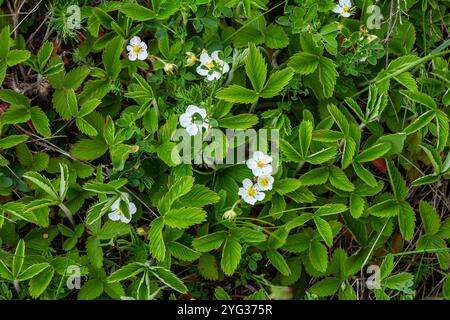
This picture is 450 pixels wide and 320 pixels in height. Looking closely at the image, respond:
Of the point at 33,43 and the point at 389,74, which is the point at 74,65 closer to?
the point at 33,43

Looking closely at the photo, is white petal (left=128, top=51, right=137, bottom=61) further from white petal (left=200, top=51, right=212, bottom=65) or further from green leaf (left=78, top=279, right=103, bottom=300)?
green leaf (left=78, top=279, right=103, bottom=300)

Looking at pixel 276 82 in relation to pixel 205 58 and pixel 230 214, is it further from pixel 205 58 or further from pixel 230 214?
pixel 230 214

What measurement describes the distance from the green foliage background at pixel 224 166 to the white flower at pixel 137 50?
5 centimetres

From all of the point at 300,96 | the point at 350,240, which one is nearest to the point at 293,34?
the point at 300,96

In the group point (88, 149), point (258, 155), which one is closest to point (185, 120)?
point (258, 155)

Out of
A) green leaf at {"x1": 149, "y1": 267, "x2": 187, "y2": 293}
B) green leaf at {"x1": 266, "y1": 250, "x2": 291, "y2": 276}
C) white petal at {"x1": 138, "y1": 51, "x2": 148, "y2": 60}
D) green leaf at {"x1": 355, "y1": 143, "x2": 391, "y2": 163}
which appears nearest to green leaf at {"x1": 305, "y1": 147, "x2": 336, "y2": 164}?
green leaf at {"x1": 355, "y1": 143, "x2": 391, "y2": 163}

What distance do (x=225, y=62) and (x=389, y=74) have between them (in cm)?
63

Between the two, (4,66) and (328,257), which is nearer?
(4,66)

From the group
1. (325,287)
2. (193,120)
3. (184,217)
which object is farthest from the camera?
(325,287)

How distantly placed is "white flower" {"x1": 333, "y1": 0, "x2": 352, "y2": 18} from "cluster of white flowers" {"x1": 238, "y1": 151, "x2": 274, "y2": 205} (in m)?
0.65

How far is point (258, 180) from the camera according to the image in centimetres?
221

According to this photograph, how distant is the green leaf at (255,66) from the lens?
2166mm

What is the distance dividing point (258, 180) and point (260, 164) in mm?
58
